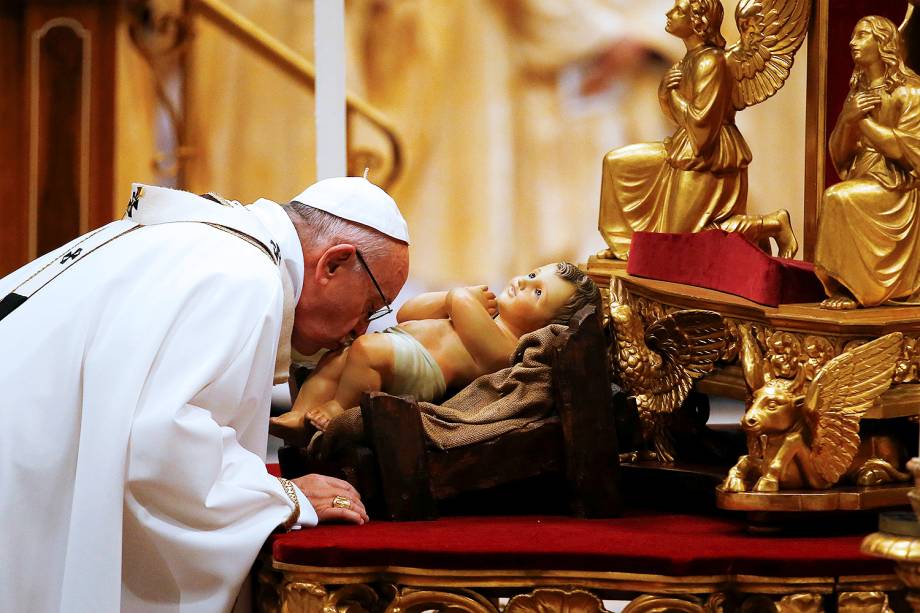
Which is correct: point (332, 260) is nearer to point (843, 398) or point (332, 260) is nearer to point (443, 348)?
point (443, 348)

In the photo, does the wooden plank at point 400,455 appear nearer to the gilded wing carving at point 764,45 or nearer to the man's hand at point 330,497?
the man's hand at point 330,497

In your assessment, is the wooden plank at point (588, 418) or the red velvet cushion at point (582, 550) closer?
the red velvet cushion at point (582, 550)

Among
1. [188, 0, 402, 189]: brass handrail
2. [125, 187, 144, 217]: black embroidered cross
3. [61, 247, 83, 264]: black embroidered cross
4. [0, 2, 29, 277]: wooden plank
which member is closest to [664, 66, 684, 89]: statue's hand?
[125, 187, 144, 217]: black embroidered cross

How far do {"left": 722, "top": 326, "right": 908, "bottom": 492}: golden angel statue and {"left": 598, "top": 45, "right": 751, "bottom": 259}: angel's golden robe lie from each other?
0.80 meters

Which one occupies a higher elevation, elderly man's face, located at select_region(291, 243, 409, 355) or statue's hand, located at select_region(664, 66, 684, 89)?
statue's hand, located at select_region(664, 66, 684, 89)

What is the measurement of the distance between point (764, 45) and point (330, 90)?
10.6ft

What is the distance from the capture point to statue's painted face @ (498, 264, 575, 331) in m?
2.86

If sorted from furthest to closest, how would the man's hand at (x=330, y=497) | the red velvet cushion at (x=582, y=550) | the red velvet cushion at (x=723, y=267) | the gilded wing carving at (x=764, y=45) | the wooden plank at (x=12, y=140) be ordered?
the wooden plank at (x=12, y=140) → the gilded wing carving at (x=764, y=45) → the red velvet cushion at (x=723, y=267) → the man's hand at (x=330, y=497) → the red velvet cushion at (x=582, y=550)

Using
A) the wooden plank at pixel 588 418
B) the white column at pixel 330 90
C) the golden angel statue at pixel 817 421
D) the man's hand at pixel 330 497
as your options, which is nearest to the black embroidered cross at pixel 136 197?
the man's hand at pixel 330 497

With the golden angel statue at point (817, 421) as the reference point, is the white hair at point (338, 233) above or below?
above

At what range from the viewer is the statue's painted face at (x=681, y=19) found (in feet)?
10.2

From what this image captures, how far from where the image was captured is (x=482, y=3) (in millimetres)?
7211

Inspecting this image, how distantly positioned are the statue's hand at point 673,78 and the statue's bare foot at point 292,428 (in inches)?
44.9

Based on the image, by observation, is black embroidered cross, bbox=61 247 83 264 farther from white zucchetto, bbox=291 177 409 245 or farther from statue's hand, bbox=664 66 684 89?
statue's hand, bbox=664 66 684 89
